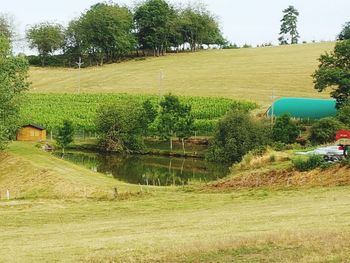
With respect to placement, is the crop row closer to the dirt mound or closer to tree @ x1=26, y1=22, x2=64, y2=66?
the dirt mound

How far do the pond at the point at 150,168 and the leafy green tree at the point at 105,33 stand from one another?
220ft

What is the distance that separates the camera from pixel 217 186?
36.7 m

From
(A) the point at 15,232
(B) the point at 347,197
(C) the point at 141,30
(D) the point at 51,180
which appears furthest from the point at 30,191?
(C) the point at 141,30

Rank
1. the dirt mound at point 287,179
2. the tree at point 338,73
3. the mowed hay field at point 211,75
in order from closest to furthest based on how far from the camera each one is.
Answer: the dirt mound at point 287,179, the tree at point 338,73, the mowed hay field at point 211,75

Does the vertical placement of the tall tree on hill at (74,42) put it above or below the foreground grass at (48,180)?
above

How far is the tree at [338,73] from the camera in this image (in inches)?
2515

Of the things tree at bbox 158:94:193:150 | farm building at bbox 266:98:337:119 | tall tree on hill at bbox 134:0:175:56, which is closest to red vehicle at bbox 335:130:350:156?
farm building at bbox 266:98:337:119

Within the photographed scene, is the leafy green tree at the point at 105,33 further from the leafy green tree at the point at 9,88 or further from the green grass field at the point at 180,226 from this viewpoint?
the green grass field at the point at 180,226

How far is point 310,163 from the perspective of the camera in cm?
3538

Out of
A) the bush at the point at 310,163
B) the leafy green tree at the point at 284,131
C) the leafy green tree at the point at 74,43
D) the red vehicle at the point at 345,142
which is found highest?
the leafy green tree at the point at 74,43

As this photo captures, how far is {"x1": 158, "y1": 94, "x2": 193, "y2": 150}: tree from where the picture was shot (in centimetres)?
6988

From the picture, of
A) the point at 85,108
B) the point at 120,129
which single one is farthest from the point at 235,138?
the point at 85,108

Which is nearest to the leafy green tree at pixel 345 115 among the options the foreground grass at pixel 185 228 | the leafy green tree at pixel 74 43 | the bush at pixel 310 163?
the bush at pixel 310 163

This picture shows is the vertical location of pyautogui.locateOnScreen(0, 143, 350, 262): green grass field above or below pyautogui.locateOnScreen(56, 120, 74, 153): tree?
above
